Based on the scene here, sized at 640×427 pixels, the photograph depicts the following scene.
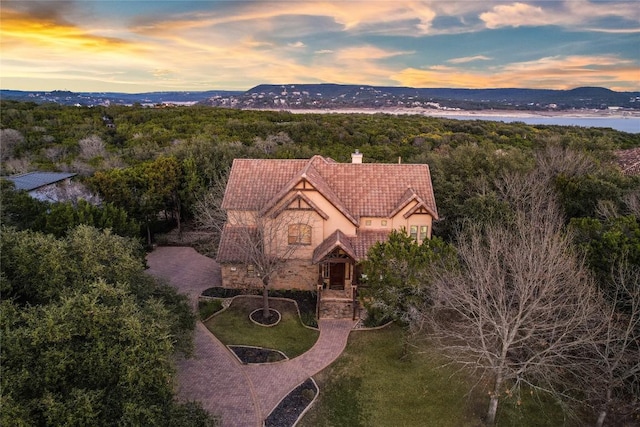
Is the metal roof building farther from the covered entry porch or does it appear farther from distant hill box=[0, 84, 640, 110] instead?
distant hill box=[0, 84, 640, 110]

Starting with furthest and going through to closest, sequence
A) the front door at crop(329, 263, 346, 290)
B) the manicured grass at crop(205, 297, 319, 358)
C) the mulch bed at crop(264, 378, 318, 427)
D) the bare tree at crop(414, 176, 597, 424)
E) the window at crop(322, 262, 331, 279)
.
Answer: the front door at crop(329, 263, 346, 290) → the window at crop(322, 262, 331, 279) → the manicured grass at crop(205, 297, 319, 358) → the mulch bed at crop(264, 378, 318, 427) → the bare tree at crop(414, 176, 597, 424)

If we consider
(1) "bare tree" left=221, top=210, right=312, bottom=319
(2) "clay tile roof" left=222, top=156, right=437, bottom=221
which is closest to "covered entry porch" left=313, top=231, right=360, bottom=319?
(1) "bare tree" left=221, top=210, right=312, bottom=319

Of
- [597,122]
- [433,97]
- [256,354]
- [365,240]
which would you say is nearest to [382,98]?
[433,97]

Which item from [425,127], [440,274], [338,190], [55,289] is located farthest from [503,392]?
[425,127]

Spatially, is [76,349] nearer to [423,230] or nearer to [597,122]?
[423,230]

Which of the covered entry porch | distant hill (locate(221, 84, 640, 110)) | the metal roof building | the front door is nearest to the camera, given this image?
the covered entry porch

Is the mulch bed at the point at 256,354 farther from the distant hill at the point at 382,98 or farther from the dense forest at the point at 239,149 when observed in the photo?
the distant hill at the point at 382,98
